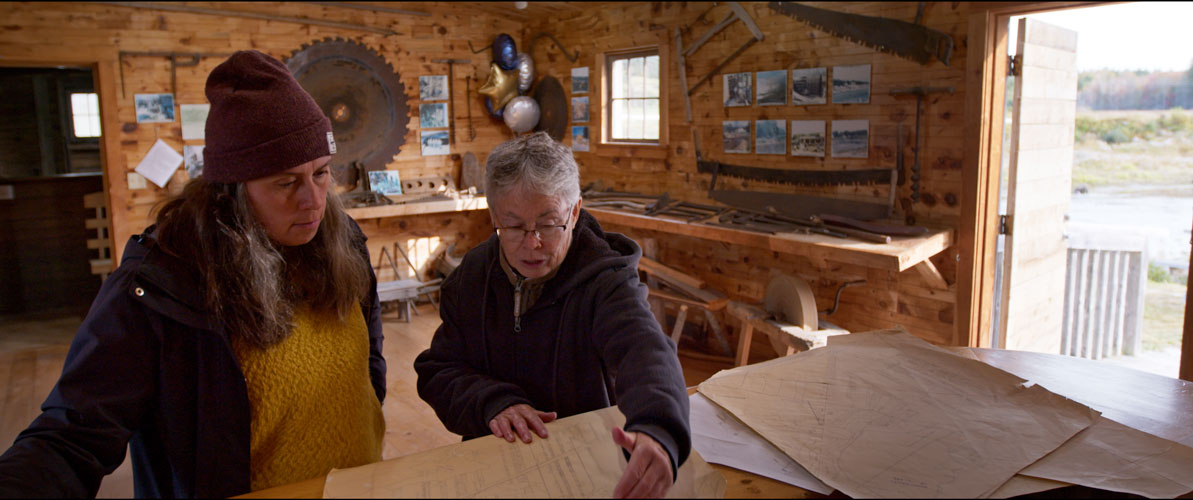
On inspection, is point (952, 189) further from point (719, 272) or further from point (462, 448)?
point (462, 448)

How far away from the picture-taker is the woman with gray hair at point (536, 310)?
4.19 feet

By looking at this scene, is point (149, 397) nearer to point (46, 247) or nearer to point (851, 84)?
point (851, 84)

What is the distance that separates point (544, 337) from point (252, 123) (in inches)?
25.1

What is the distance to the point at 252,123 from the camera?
1.22 metres

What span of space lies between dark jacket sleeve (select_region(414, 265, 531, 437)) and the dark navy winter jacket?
33 centimetres

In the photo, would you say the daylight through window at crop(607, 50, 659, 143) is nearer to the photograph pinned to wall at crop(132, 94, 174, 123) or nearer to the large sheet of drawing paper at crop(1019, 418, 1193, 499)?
the photograph pinned to wall at crop(132, 94, 174, 123)

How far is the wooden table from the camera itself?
3.20 ft

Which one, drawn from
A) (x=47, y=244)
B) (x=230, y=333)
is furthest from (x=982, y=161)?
(x=47, y=244)

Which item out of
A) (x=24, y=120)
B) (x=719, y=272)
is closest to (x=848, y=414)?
(x=719, y=272)

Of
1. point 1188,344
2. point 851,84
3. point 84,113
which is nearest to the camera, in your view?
A: point 1188,344

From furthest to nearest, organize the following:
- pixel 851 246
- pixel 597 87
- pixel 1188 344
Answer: pixel 597 87 < pixel 851 246 < pixel 1188 344

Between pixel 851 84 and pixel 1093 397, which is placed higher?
pixel 851 84

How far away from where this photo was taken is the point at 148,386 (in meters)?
1.17

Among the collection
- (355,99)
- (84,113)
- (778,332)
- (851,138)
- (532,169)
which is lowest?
(778,332)
